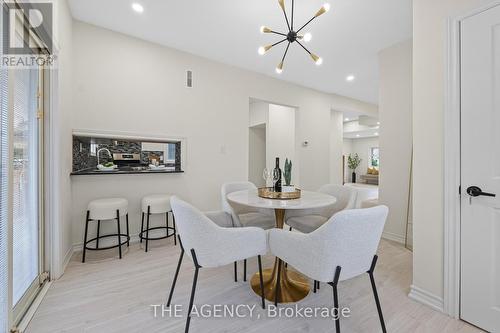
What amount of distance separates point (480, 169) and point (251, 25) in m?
2.56

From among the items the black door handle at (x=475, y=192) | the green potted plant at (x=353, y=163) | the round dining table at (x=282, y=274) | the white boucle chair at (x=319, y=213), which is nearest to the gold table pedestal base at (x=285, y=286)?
the round dining table at (x=282, y=274)

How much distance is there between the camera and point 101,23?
8.63ft

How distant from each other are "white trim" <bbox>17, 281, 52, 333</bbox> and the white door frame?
282cm

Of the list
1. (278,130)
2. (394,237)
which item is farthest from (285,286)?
Answer: (278,130)

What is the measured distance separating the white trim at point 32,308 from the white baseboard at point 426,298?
2.72 m

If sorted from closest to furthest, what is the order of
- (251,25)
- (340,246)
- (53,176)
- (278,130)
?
(340,246)
(53,176)
(251,25)
(278,130)

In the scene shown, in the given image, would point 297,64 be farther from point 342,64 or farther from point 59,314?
point 59,314

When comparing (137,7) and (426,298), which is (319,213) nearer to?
(426,298)

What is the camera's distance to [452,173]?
1.54 meters

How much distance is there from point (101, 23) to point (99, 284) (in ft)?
9.41

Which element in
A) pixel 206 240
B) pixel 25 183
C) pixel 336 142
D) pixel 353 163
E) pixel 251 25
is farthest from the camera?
pixel 353 163

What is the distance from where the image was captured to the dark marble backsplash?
264 cm

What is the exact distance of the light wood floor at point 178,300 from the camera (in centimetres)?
144

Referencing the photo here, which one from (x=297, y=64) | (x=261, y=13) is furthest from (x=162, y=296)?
(x=297, y=64)
